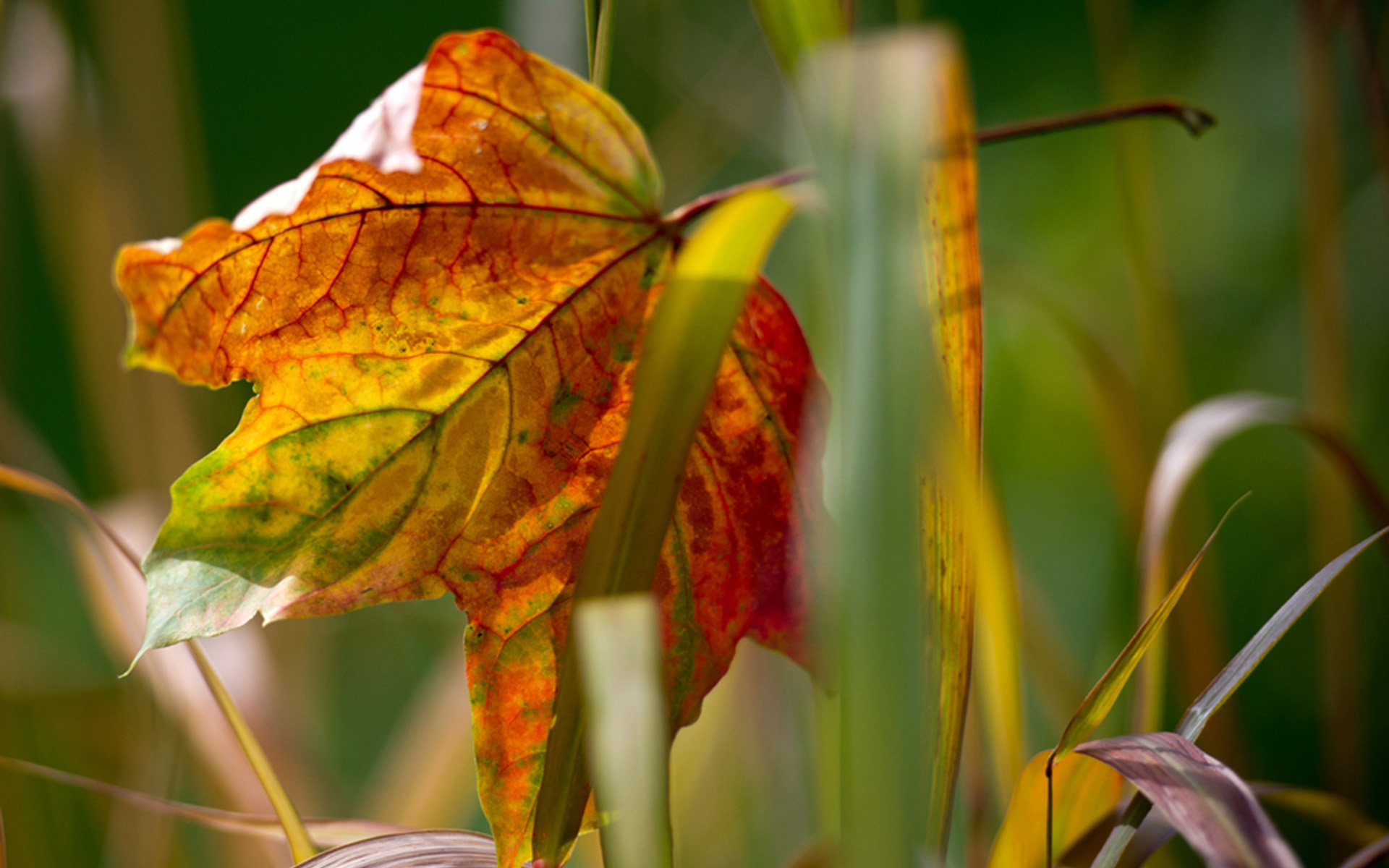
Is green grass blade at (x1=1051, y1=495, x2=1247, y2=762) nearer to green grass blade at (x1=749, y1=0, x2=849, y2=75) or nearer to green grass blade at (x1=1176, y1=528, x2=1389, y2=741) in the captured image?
green grass blade at (x1=1176, y1=528, x2=1389, y2=741)

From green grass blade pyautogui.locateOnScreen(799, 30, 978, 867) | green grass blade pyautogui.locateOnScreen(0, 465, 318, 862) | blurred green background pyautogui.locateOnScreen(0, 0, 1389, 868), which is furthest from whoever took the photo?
blurred green background pyautogui.locateOnScreen(0, 0, 1389, 868)

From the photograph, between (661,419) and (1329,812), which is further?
(1329,812)

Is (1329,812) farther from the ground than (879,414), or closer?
closer

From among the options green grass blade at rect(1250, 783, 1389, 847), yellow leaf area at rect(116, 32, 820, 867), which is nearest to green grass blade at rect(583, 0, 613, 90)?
yellow leaf area at rect(116, 32, 820, 867)

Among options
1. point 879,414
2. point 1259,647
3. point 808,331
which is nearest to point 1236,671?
point 1259,647

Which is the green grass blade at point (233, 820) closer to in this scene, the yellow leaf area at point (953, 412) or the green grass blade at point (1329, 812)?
the yellow leaf area at point (953, 412)

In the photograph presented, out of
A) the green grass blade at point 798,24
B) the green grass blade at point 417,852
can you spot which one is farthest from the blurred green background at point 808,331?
the green grass blade at point 417,852

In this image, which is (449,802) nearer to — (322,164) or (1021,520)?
(322,164)

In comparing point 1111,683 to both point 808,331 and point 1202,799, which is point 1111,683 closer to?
point 1202,799
